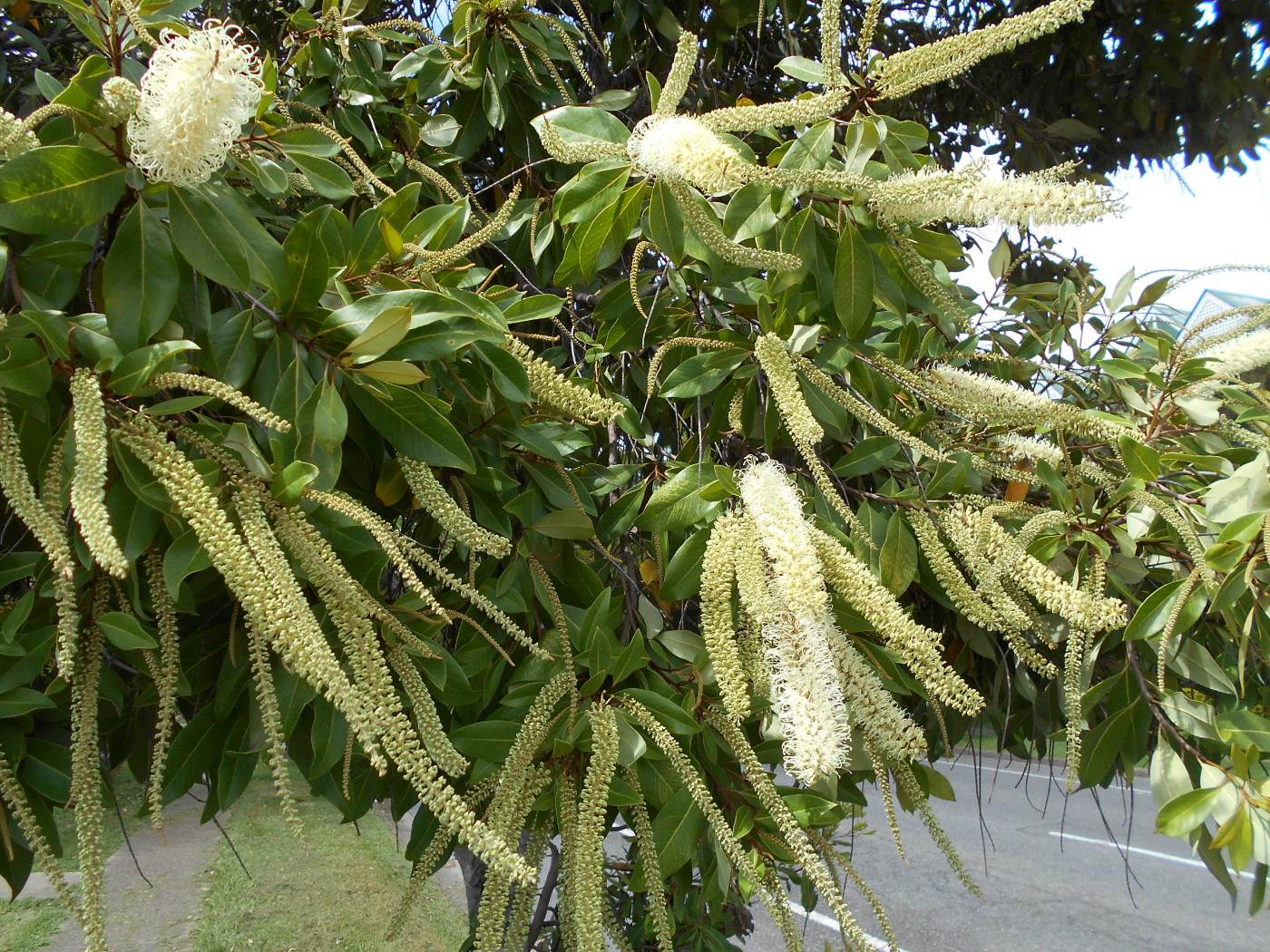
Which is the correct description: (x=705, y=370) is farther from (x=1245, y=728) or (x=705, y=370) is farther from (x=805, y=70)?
(x=1245, y=728)

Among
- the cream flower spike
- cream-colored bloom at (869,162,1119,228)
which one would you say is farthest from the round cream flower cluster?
cream-colored bloom at (869,162,1119,228)

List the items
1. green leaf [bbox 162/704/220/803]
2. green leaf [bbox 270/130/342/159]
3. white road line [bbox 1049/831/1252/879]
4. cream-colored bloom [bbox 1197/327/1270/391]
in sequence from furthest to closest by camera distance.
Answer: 1. white road line [bbox 1049/831/1252/879]
2. cream-colored bloom [bbox 1197/327/1270/391]
3. green leaf [bbox 270/130/342/159]
4. green leaf [bbox 162/704/220/803]

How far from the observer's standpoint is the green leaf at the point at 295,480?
3.05ft

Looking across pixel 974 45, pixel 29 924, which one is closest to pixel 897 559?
pixel 974 45

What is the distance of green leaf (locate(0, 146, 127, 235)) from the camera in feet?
2.93

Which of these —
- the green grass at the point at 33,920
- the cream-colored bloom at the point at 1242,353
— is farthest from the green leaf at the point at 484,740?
the green grass at the point at 33,920

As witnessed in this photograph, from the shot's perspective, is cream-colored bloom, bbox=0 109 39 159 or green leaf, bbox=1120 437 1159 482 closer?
cream-colored bloom, bbox=0 109 39 159

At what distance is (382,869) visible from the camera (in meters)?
7.20

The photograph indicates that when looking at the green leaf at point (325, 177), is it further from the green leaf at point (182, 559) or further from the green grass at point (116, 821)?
the green grass at point (116, 821)

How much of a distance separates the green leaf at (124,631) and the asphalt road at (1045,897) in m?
5.07

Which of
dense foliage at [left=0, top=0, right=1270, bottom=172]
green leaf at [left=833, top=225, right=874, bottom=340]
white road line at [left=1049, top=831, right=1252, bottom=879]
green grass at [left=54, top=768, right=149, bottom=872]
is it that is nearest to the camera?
green leaf at [left=833, top=225, right=874, bottom=340]

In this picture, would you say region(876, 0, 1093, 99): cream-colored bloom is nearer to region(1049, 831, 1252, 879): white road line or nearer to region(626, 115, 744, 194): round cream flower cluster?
region(626, 115, 744, 194): round cream flower cluster

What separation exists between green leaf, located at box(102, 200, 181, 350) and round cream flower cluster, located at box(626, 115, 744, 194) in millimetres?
686

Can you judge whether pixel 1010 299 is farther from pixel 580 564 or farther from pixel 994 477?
pixel 580 564
